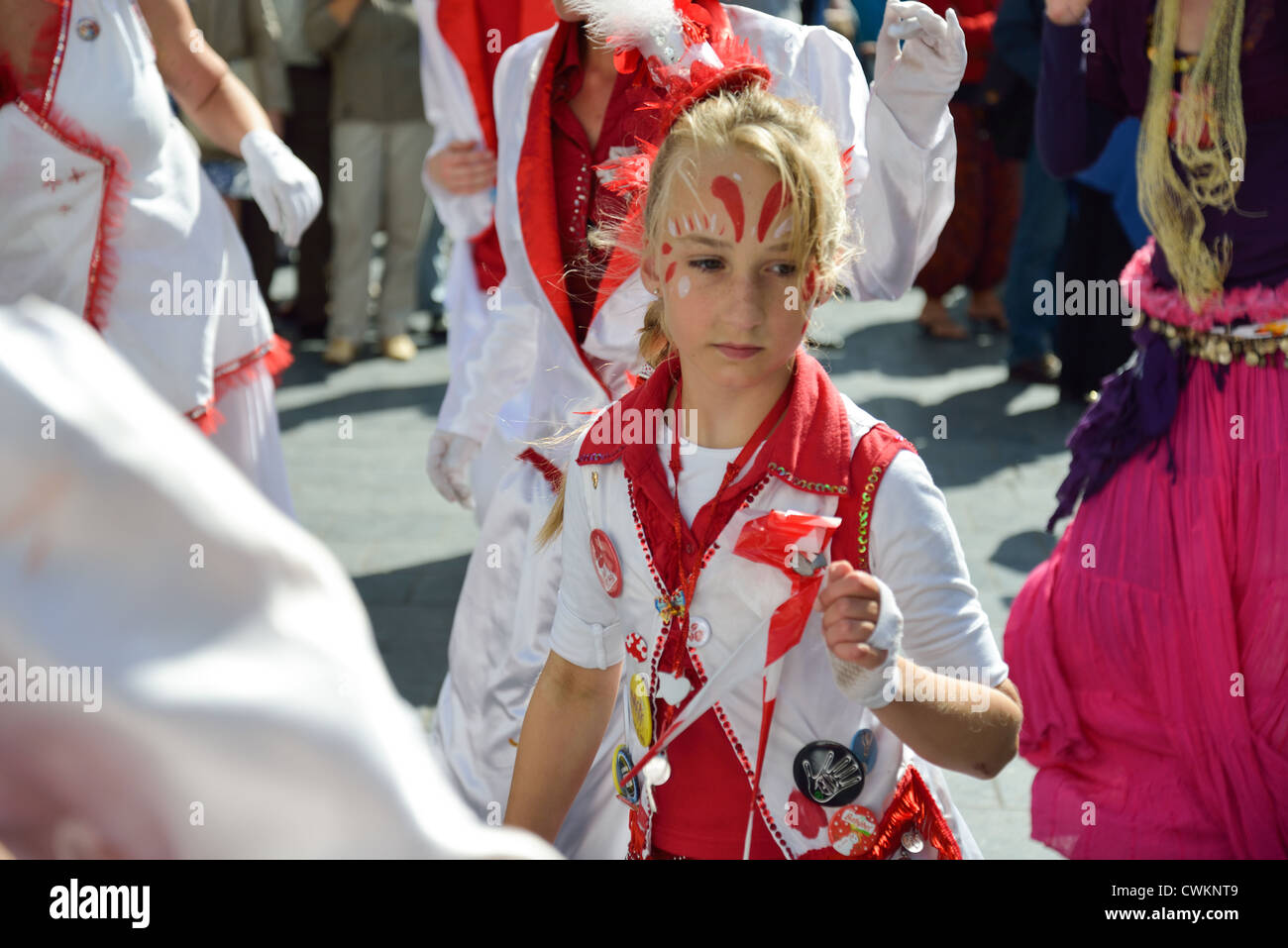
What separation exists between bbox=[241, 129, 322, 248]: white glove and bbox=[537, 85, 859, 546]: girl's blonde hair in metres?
1.81

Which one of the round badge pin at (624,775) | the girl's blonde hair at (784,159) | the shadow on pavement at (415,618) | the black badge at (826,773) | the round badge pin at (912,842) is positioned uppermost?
the girl's blonde hair at (784,159)

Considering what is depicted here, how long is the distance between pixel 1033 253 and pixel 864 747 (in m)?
5.72

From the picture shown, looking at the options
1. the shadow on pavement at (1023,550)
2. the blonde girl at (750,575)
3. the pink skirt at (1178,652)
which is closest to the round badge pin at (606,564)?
the blonde girl at (750,575)

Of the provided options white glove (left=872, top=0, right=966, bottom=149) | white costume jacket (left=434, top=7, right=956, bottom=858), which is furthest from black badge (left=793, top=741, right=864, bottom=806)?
white glove (left=872, top=0, right=966, bottom=149)

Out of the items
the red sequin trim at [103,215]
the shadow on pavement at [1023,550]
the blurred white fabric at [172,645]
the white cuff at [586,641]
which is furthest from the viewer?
the shadow on pavement at [1023,550]

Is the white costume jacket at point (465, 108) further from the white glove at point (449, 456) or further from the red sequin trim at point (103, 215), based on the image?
the red sequin trim at point (103, 215)

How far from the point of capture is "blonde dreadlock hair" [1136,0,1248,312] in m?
2.74

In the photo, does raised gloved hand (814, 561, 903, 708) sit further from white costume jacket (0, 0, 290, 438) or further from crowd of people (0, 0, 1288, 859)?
white costume jacket (0, 0, 290, 438)

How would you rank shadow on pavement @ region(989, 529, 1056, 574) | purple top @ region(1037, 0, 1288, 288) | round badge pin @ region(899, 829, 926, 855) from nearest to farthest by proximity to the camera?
round badge pin @ region(899, 829, 926, 855) < purple top @ region(1037, 0, 1288, 288) < shadow on pavement @ region(989, 529, 1056, 574)

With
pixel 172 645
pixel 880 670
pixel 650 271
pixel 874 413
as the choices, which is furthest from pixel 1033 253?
pixel 172 645

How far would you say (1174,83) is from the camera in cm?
285

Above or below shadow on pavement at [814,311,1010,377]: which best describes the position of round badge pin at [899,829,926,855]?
above

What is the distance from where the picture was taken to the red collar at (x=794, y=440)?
5.37 feet
